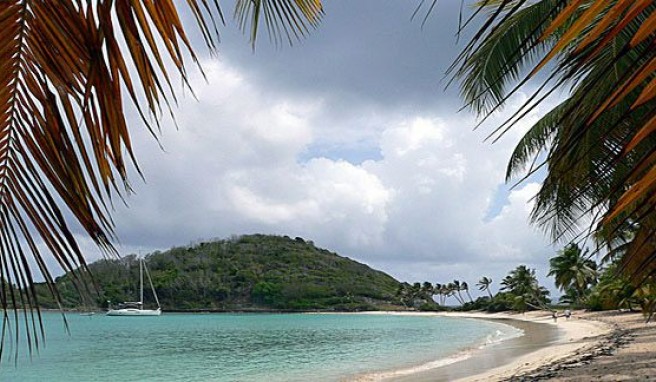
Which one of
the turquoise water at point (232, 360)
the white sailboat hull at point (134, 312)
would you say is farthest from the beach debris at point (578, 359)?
the white sailboat hull at point (134, 312)

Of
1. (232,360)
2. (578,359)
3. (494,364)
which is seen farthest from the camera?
(232,360)

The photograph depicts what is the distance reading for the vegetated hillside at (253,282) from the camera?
84.6 metres

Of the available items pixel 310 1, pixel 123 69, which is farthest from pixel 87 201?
pixel 310 1

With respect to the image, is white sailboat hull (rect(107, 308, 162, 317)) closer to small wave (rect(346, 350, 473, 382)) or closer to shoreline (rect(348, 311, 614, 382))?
shoreline (rect(348, 311, 614, 382))

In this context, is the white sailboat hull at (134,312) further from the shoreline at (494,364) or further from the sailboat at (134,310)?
the shoreline at (494,364)

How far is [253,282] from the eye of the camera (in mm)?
88625

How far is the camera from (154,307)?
3381 inches

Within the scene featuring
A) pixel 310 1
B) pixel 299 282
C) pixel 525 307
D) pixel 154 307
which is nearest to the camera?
pixel 310 1

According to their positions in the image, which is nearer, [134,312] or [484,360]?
[484,360]

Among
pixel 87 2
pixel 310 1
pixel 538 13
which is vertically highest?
pixel 538 13

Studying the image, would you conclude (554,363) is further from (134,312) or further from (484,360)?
(134,312)

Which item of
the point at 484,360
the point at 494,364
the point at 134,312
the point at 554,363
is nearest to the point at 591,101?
the point at 554,363

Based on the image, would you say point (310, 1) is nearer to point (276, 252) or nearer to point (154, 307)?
point (154, 307)

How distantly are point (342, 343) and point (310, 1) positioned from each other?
1289 inches
